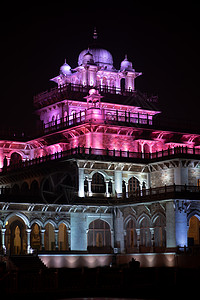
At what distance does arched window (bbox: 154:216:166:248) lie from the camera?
5767 cm

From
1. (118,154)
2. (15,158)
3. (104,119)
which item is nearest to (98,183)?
(118,154)

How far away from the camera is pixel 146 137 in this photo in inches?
2763

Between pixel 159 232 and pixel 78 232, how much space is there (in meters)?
7.30

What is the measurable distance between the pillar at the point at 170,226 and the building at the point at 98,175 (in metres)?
0.08

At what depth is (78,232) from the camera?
6066cm

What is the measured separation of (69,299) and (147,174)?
32815 millimetres

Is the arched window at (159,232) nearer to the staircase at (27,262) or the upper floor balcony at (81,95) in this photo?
the staircase at (27,262)

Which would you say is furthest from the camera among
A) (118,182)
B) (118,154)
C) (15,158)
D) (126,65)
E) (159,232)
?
(126,65)

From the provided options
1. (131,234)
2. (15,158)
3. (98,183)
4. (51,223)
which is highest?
(15,158)

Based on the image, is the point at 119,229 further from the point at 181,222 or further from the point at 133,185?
the point at 181,222

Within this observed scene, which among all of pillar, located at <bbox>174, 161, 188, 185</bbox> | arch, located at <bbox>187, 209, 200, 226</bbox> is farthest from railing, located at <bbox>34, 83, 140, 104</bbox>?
arch, located at <bbox>187, 209, 200, 226</bbox>

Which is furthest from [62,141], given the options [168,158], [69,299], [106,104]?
[69,299]

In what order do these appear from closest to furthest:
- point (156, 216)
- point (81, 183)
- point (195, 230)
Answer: point (156, 216) → point (81, 183) → point (195, 230)

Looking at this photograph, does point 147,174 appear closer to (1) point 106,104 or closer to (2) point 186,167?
(2) point 186,167
